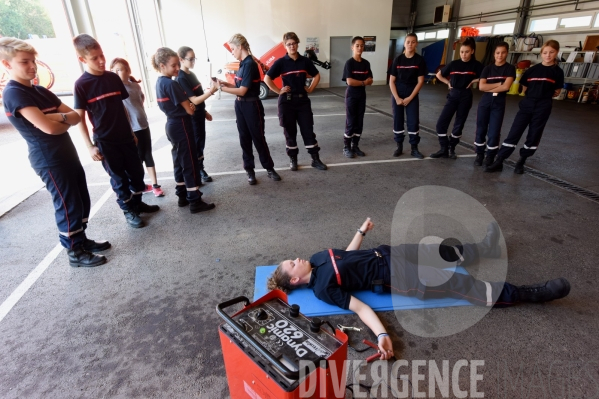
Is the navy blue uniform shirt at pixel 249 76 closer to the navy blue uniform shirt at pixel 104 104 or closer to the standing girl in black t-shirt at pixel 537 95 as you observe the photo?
the navy blue uniform shirt at pixel 104 104

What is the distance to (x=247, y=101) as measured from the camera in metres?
3.90

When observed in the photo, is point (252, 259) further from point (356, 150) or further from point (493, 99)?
point (493, 99)

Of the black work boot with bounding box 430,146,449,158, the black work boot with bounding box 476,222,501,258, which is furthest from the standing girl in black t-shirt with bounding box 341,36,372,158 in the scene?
the black work boot with bounding box 476,222,501,258

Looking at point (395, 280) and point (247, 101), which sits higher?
point (247, 101)

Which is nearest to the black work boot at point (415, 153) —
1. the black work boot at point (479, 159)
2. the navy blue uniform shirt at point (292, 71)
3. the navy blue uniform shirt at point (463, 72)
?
the black work boot at point (479, 159)

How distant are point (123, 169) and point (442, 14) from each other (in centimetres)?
1895

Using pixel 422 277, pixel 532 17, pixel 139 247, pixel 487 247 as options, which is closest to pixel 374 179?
pixel 487 247

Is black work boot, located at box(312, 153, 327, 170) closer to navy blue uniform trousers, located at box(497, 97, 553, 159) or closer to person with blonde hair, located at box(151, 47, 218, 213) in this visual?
person with blonde hair, located at box(151, 47, 218, 213)

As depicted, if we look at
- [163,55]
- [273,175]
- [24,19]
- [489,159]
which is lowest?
[273,175]

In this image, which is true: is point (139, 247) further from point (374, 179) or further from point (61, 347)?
point (374, 179)

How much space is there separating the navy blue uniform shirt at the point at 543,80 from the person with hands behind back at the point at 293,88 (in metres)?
2.63

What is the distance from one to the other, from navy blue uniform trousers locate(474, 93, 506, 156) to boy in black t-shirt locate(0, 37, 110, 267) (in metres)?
4.71

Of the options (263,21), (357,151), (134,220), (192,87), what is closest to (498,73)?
(357,151)

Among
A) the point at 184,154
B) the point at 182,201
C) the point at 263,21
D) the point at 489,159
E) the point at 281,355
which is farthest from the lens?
the point at 263,21
